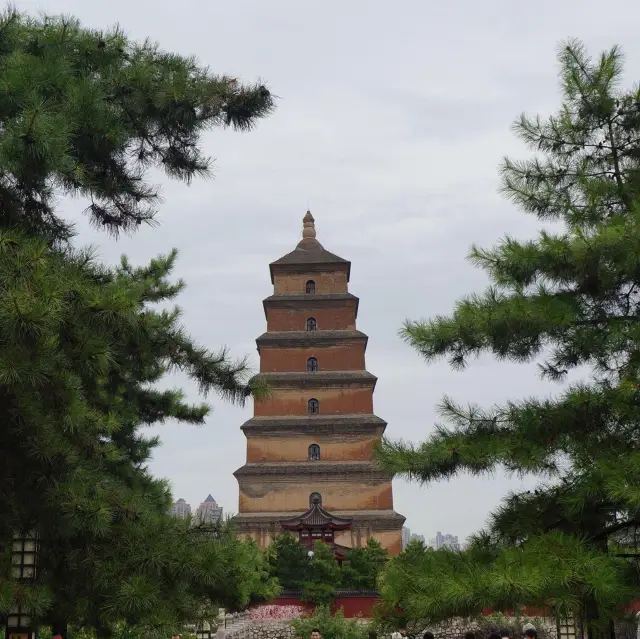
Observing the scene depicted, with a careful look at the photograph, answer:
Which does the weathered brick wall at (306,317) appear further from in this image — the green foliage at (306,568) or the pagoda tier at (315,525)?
the green foliage at (306,568)

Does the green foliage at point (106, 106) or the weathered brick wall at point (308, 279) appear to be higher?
the weathered brick wall at point (308, 279)

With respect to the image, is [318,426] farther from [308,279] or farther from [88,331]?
[88,331]

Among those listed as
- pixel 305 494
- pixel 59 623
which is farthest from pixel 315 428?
pixel 59 623

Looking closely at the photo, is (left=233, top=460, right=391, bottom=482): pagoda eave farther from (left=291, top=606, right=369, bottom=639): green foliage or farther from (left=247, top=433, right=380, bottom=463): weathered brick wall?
(left=291, top=606, right=369, bottom=639): green foliage

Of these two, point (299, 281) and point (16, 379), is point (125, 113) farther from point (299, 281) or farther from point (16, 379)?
point (299, 281)

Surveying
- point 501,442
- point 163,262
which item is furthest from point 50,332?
point 163,262

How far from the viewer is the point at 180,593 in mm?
6965

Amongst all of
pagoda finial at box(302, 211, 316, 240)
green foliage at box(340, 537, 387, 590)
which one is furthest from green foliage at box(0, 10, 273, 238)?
pagoda finial at box(302, 211, 316, 240)

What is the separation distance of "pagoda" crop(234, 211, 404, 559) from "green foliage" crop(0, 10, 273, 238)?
2180 cm

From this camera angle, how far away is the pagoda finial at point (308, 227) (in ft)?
119

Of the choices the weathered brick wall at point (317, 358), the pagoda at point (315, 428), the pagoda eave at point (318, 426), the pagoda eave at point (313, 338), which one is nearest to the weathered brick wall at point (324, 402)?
the pagoda at point (315, 428)

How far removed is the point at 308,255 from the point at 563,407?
27653 millimetres

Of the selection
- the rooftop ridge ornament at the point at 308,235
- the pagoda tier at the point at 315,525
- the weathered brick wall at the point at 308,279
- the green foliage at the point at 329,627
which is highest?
the rooftop ridge ornament at the point at 308,235

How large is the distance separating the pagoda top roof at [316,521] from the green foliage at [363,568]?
3.00 meters
